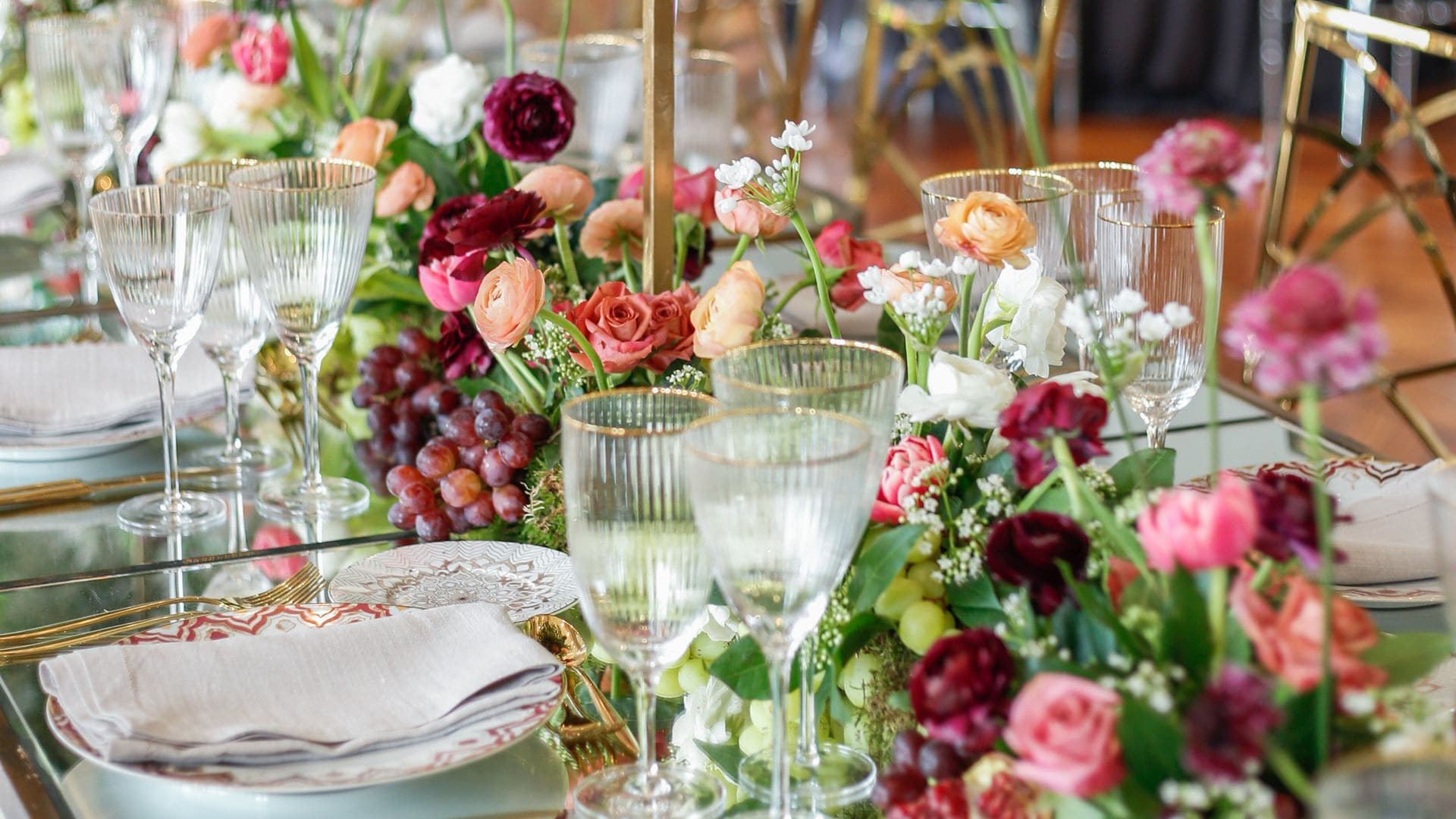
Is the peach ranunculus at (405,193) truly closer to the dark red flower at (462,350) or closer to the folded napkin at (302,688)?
the dark red flower at (462,350)

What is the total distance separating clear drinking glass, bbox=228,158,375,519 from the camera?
1059 millimetres

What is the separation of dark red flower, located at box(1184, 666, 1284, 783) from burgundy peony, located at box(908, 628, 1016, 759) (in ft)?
0.36

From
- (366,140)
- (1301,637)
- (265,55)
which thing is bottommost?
(1301,637)

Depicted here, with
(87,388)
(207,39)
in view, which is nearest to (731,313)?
(87,388)

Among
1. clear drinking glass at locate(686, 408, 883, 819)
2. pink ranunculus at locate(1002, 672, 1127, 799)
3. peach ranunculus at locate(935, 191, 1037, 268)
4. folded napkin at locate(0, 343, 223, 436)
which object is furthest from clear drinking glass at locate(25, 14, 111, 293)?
pink ranunculus at locate(1002, 672, 1127, 799)

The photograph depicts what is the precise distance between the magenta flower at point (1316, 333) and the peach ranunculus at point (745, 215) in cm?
48

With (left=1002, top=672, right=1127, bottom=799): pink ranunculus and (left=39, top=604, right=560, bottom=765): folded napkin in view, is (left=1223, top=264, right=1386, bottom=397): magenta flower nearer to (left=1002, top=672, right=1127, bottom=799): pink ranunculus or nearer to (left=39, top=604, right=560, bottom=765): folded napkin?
(left=1002, top=672, right=1127, bottom=799): pink ranunculus

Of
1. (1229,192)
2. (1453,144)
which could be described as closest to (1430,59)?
(1453,144)

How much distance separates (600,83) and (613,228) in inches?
21.1

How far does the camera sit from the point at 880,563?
75 centimetres

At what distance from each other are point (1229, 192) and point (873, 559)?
10.5 inches

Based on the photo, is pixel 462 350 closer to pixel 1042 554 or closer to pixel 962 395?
pixel 962 395

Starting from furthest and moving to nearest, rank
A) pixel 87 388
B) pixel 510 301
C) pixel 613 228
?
pixel 87 388, pixel 613 228, pixel 510 301

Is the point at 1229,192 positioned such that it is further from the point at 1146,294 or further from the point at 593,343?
the point at 593,343
